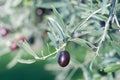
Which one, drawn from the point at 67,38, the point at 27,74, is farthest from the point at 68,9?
the point at 27,74

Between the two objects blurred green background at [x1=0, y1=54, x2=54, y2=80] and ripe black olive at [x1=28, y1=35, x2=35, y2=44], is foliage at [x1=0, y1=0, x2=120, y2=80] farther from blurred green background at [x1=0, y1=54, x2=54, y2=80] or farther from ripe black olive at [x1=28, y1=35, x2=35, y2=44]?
blurred green background at [x1=0, y1=54, x2=54, y2=80]

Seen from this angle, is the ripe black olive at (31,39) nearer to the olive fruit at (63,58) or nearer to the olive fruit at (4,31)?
the olive fruit at (4,31)

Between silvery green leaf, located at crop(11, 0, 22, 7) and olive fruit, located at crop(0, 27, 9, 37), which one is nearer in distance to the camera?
silvery green leaf, located at crop(11, 0, 22, 7)

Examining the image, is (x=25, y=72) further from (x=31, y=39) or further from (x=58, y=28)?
(x=58, y=28)

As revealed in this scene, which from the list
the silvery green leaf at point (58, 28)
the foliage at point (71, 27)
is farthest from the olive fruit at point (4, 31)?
the silvery green leaf at point (58, 28)

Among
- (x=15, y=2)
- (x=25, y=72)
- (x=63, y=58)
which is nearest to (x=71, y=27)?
(x=15, y=2)

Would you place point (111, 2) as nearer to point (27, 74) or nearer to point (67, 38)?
point (67, 38)

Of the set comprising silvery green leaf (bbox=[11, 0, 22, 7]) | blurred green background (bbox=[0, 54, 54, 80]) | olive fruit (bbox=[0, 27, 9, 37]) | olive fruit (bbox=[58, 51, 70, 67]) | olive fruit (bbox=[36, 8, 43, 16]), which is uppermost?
olive fruit (bbox=[58, 51, 70, 67])

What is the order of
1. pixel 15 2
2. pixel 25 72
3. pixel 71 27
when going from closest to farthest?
pixel 71 27 → pixel 15 2 → pixel 25 72

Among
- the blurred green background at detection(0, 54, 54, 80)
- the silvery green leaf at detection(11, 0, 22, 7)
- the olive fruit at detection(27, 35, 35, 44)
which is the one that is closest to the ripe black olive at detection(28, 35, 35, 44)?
the olive fruit at detection(27, 35, 35, 44)

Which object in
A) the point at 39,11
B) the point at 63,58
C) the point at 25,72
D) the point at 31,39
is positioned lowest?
the point at 25,72

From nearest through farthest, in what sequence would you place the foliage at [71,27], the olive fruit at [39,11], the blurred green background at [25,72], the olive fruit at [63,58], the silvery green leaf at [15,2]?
1. the olive fruit at [63,58]
2. the foliage at [71,27]
3. the silvery green leaf at [15,2]
4. the olive fruit at [39,11]
5. the blurred green background at [25,72]
